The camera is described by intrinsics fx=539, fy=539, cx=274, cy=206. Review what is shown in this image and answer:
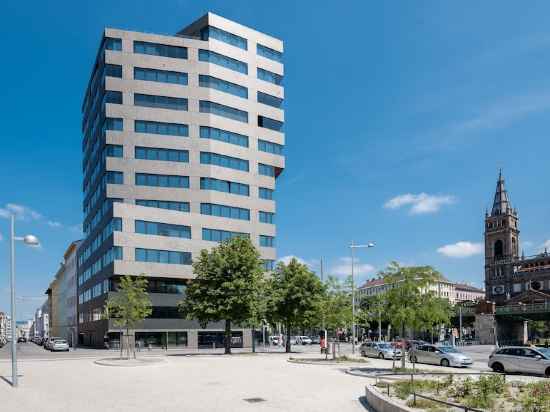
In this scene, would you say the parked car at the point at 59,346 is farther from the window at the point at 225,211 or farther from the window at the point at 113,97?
the window at the point at 113,97

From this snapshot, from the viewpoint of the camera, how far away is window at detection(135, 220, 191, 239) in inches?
2494

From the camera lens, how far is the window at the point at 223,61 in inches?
2729

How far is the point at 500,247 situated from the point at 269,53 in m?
106

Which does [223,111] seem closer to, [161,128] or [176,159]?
[161,128]

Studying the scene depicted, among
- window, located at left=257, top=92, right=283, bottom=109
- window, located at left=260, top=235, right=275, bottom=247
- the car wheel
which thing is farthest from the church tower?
the car wheel

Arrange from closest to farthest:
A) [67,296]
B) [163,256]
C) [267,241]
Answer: [163,256], [267,241], [67,296]

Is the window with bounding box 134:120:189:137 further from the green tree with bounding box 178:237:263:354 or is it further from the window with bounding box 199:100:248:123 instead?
the green tree with bounding box 178:237:263:354

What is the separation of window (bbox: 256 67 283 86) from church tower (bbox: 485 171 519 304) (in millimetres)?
98462

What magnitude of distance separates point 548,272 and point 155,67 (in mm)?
110723

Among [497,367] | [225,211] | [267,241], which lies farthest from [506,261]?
[497,367]

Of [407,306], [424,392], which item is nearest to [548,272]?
[407,306]

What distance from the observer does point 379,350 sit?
45469 millimetres

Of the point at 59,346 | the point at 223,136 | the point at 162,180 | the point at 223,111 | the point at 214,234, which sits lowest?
the point at 59,346

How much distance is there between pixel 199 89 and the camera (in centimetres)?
6838
